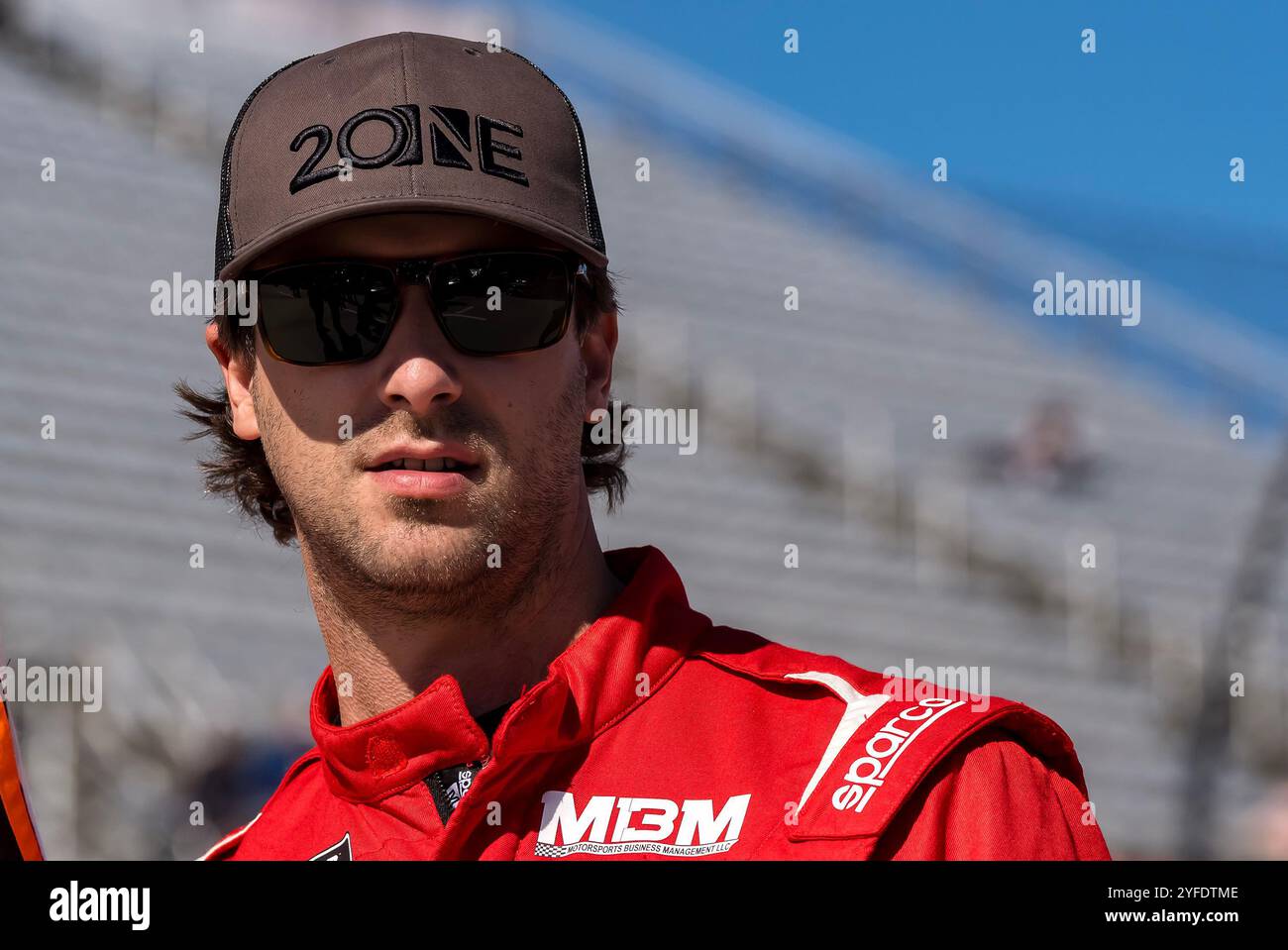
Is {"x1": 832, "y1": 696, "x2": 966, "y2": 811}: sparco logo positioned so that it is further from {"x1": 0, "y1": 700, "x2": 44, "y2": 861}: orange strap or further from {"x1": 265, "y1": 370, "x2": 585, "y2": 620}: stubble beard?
{"x1": 0, "y1": 700, "x2": 44, "y2": 861}: orange strap

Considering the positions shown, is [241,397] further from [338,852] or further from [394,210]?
[338,852]

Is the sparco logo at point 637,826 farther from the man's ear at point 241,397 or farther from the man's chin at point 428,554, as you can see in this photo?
the man's ear at point 241,397

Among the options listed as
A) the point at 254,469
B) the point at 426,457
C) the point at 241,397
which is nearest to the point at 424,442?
the point at 426,457

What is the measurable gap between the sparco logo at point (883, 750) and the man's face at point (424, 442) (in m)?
0.45

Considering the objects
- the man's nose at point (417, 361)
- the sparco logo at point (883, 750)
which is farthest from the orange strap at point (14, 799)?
the sparco logo at point (883, 750)

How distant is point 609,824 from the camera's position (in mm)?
1588

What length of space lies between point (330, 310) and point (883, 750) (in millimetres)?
760

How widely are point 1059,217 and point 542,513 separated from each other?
11015 millimetres

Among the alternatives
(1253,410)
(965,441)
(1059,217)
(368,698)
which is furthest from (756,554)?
(368,698)

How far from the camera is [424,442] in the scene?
1.64 metres

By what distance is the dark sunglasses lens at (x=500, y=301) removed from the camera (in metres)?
1.70

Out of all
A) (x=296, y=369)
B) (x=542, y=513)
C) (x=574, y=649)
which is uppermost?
(x=296, y=369)
